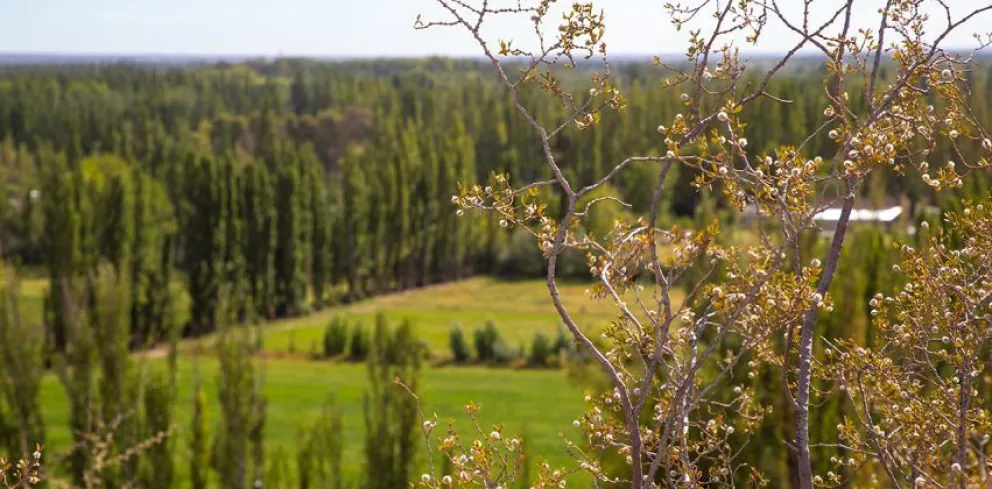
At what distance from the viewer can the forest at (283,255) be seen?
1343 centimetres

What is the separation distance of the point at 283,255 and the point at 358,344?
21.5 ft

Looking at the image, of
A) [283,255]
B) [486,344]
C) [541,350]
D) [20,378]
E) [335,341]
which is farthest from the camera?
[283,255]

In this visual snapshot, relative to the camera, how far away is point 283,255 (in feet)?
107

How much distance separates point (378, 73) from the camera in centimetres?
11062

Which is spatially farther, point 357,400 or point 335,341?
point 335,341

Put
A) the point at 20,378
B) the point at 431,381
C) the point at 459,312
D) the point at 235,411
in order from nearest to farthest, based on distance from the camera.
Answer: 1. the point at 235,411
2. the point at 20,378
3. the point at 431,381
4. the point at 459,312

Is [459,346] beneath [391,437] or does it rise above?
beneath

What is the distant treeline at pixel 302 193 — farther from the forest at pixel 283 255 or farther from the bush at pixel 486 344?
the bush at pixel 486 344

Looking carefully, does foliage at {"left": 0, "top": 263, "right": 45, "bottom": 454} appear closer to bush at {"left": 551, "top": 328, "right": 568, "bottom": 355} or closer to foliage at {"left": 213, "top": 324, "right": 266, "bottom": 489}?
foliage at {"left": 213, "top": 324, "right": 266, "bottom": 489}

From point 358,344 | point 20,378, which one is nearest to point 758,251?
point 20,378

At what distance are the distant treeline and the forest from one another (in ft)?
0.29

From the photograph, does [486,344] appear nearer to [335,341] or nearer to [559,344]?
[559,344]

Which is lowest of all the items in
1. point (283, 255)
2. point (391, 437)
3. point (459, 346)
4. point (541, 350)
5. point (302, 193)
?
point (459, 346)

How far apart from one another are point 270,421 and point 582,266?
1180 cm
